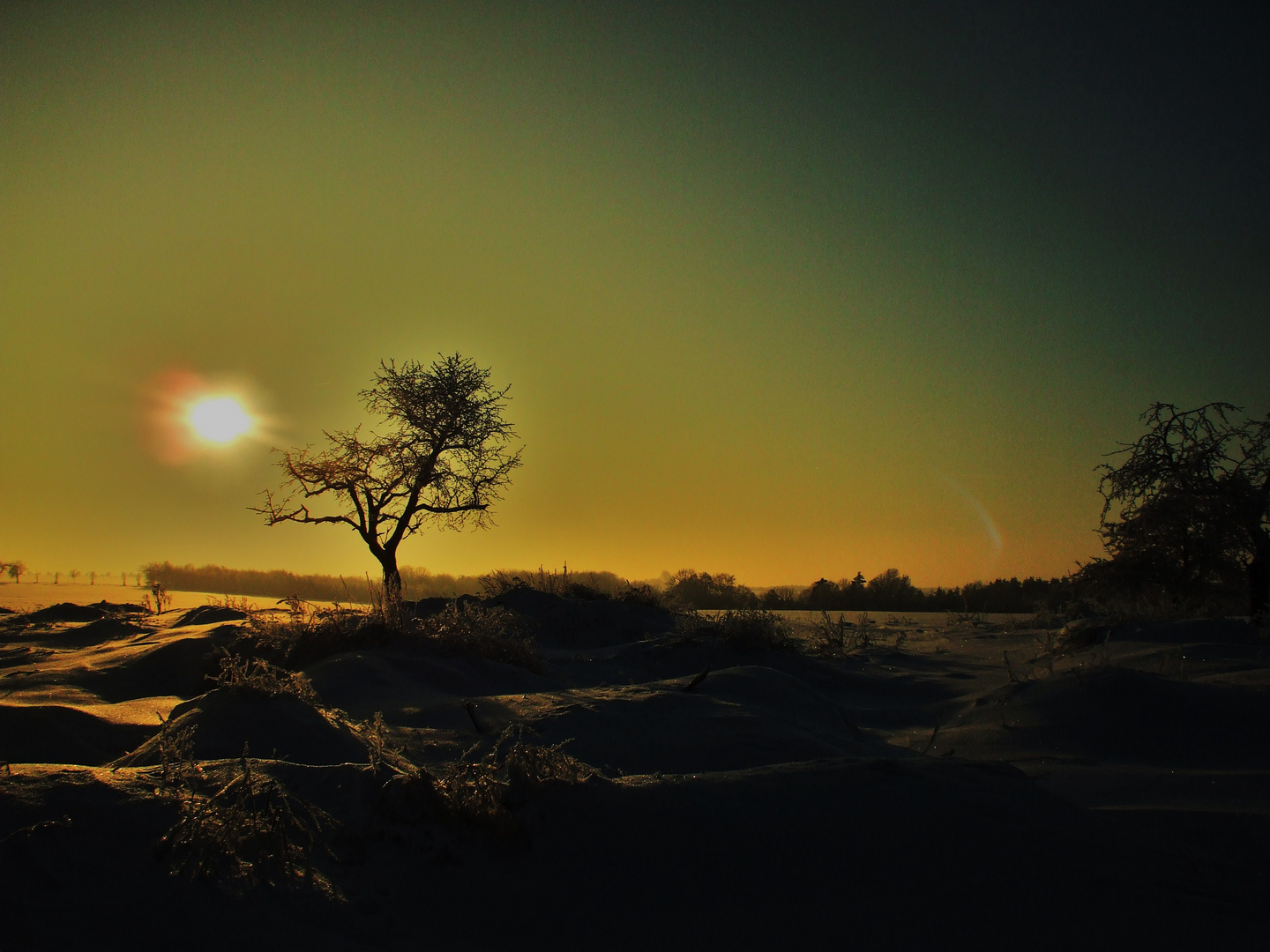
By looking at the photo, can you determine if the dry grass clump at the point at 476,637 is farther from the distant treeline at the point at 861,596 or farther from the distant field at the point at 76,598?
the distant treeline at the point at 861,596

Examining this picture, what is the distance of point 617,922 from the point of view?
164cm

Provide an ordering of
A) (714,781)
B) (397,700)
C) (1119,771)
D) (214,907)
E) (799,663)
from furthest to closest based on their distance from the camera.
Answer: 1. (799,663)
2. (397,700)
3. (1119,771)
4. (714,781)
5. (214,907)

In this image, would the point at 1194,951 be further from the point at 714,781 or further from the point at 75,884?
the point at 75,884

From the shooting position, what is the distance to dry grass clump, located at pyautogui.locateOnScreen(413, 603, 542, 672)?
22.0ft

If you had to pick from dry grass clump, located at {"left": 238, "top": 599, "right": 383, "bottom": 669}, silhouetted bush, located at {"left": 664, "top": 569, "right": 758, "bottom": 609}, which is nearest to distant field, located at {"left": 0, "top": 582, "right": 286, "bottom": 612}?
dry grass clump, located at {"left": 238, "top": 599, "right": 383, "bottom": 669}

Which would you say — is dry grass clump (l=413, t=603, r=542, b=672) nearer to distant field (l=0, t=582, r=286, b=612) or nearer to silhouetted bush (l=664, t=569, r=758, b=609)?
distant field (l=0, t=582, r=286, b=612)

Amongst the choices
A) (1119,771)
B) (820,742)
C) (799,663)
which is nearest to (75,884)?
(820,742)

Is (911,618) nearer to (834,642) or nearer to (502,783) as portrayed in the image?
(834,642)

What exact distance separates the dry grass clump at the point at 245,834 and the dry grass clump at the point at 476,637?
4963 mm

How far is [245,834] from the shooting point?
1.56 metres

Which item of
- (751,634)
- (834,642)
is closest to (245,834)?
(751,634)

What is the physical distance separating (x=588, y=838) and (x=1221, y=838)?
7.23 ft

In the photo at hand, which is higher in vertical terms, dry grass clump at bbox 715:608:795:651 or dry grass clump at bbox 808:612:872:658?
dry grass clump at bbox 715:608:795:651

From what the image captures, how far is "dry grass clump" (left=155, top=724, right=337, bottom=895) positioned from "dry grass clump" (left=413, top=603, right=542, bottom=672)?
4963mm
